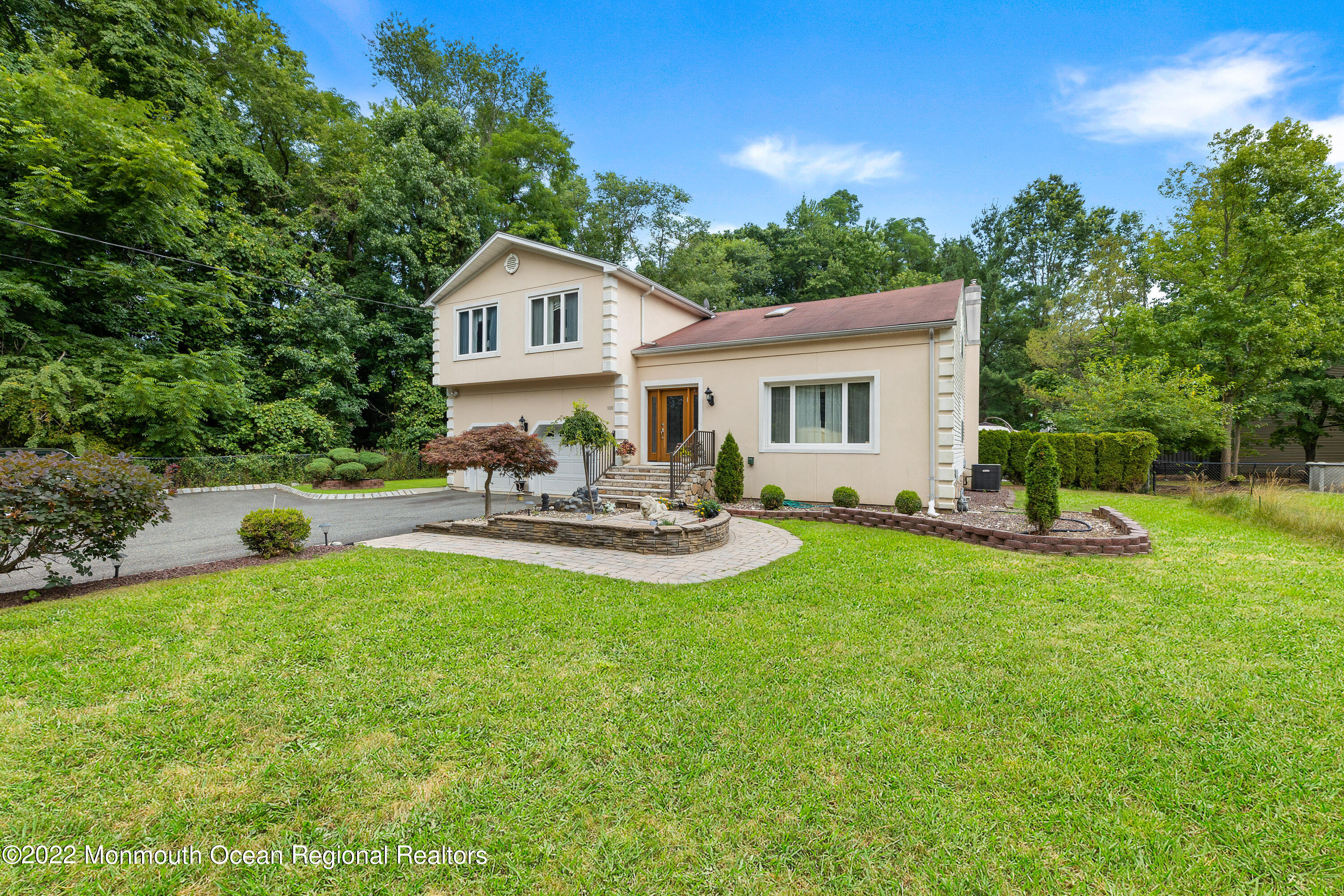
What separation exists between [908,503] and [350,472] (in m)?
14.5

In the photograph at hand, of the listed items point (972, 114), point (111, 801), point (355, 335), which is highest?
point (972, 114)

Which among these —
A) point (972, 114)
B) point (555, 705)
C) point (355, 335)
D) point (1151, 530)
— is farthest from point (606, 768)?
point (355, 335)

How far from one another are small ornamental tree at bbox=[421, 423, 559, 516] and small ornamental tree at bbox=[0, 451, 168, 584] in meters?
3.31

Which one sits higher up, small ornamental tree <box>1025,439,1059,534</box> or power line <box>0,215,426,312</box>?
power line <box>0,215,426,312</box>

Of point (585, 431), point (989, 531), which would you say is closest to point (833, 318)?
point (989, 531)

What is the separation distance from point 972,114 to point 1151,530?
38.7ft

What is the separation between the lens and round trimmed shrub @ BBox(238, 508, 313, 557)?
6805 mm

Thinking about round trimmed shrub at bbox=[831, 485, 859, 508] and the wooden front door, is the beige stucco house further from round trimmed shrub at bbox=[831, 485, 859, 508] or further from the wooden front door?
round trimmed shrub at bbox=[831, 485, 859, 508]

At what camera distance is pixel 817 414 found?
11.4 meters

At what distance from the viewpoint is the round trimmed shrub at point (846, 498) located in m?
10.3

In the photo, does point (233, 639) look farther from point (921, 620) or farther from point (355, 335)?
point (355, 335)

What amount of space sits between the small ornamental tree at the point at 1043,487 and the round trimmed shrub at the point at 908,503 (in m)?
1.86

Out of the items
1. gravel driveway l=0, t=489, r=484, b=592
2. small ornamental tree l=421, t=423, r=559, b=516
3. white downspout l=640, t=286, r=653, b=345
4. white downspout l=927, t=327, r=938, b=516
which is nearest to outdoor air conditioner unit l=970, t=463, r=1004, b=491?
white downspout l=927, t=327, r=938, b=516

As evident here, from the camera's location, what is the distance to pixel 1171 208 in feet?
66.4
